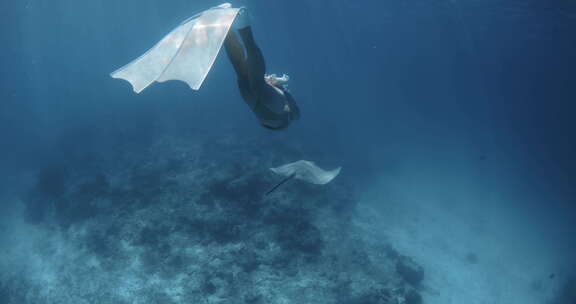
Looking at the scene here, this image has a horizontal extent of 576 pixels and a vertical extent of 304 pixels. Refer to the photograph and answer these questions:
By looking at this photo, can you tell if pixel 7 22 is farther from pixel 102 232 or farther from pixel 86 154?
pixel 102 232

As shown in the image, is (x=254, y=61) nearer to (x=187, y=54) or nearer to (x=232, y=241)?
(x=187, y=54)

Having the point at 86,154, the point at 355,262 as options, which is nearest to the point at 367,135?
the point at 355,262

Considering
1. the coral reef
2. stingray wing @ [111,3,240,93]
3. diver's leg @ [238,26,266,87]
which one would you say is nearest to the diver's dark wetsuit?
diver's leg @ [238,26,266,87]

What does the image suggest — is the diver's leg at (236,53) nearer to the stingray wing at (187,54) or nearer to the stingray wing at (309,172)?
the stingray wing at (187,54)

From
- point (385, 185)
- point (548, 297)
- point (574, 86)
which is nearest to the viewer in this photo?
point (548, 297)

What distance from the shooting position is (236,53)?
459cm

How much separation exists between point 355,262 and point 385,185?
12.1m

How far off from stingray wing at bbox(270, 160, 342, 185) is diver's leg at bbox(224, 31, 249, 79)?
16.9ft

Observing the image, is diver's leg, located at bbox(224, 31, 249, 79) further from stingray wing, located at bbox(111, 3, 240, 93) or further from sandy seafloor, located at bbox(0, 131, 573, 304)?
sandy seafloor, located at bbox(0, 131, 573, 304)

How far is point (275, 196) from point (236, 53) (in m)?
11.7

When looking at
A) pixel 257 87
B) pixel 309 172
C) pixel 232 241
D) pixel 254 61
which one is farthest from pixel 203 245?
pixel 254 61

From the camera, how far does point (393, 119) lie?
53000mm

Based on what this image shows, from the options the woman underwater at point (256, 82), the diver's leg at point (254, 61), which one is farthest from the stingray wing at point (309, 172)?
the diver's leg at point (254, 61)

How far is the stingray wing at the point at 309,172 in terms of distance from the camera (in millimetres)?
9305
